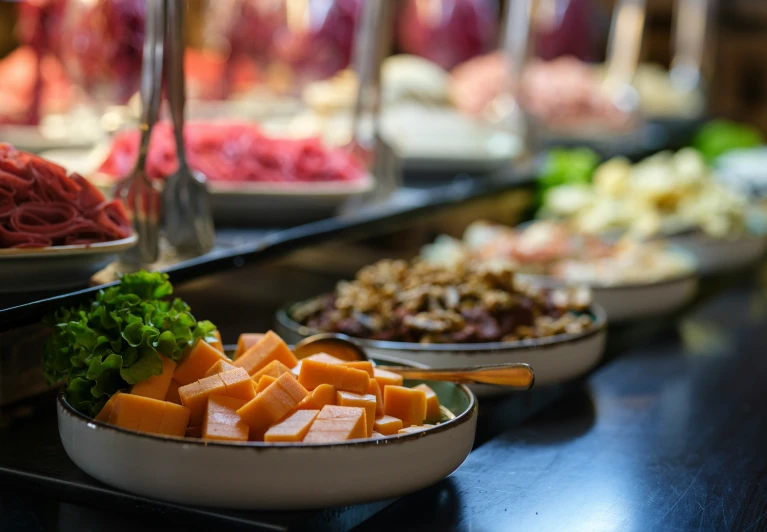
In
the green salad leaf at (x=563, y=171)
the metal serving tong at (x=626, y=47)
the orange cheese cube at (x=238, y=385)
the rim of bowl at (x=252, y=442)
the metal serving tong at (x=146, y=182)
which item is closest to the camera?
the rim of bowl at (x=252, y=442)

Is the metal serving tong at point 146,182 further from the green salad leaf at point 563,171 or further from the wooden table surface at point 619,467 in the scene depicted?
the green salad leaf at point 563,171

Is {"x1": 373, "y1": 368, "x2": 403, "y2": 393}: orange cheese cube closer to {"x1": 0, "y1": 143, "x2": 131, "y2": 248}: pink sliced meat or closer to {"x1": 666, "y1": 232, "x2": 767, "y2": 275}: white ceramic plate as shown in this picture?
{"x1": 0, "y1": 143, "x2": 131, "y2": 248}: pink sliced meat

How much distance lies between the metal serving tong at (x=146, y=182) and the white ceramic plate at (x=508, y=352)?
241 millimetres

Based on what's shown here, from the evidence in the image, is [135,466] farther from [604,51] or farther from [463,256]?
[604,51]

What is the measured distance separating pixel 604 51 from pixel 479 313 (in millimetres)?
5274

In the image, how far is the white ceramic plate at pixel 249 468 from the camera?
2.89 feet

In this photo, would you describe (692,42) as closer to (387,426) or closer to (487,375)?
(487,375)

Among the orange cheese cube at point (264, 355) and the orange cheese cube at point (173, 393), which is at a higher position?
the orange cheese cube at point (264, 355)

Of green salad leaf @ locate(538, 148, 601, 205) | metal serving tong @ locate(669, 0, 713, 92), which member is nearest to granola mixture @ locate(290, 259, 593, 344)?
green salad leaf @ locate(538, 148, 601, 205)

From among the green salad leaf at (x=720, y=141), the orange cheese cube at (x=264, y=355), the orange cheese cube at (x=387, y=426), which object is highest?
the orange cheese cube at (x=264, y=355)

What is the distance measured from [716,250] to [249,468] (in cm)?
190

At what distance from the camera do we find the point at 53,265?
1.14 meters

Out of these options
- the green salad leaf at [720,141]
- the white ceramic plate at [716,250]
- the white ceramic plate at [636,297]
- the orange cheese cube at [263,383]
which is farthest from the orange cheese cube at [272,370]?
the green salad leaf at [720,141]

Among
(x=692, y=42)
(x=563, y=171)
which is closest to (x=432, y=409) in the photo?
(x=563, y=171)
